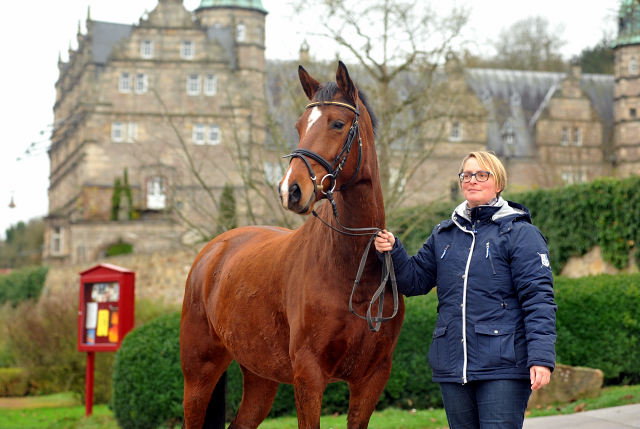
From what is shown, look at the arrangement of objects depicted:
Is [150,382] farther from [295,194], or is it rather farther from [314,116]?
[295,194]

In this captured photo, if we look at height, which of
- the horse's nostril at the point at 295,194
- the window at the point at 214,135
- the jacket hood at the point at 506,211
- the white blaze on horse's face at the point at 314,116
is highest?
the window at the point at 214,135

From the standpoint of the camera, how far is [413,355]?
9.41 metres

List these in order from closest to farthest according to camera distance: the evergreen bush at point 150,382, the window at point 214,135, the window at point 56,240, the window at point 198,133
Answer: the evergreen bush at point 150,382, the window at point 214,135, the window at point 198,133, the window at point 56,240

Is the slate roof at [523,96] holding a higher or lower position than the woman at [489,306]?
higher

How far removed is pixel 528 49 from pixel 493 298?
54.5 m

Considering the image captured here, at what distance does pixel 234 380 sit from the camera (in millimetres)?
9305

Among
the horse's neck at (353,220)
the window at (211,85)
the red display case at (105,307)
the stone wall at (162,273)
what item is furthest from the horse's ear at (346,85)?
the window at (211,85)

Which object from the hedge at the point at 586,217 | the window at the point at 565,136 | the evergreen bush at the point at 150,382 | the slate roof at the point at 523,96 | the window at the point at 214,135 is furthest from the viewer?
the slate roof at the point at 523,96

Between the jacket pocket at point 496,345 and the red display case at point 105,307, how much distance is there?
27.8 ft

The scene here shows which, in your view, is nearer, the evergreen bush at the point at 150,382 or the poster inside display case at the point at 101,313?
the evergreen bush at the point at 150,382

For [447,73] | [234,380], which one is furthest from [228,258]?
[447,73]

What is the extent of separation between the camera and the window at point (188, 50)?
4125 centimetres

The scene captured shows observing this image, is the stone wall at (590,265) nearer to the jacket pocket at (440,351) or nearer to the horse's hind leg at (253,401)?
the horse's hind leg at (253,401)

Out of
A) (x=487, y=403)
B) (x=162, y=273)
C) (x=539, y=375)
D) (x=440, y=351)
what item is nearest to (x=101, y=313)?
(x=440, y=351)
